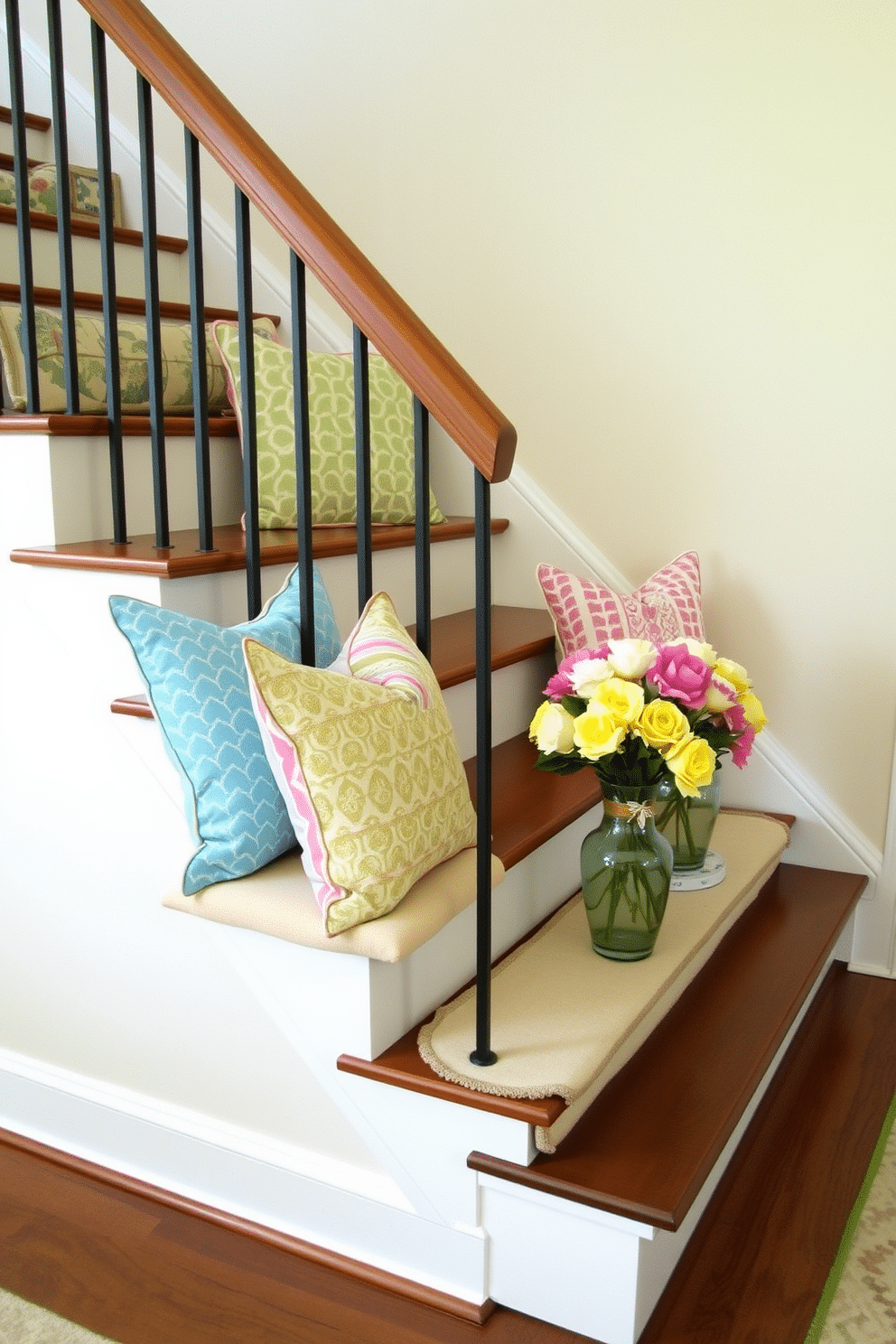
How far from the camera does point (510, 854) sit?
1.76 meters

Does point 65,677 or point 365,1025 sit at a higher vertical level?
point 65,677

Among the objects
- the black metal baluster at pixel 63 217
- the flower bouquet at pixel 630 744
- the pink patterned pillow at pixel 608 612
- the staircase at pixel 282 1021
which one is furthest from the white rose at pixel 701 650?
the black metal baluster at pixel 63 217

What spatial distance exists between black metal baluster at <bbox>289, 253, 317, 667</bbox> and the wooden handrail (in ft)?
0.32

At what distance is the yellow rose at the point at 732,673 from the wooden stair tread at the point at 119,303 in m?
1.11

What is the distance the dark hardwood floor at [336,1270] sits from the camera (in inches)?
60.2

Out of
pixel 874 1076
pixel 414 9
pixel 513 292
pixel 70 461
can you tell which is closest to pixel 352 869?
pixel 70 461

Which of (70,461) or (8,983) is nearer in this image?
(70,461)

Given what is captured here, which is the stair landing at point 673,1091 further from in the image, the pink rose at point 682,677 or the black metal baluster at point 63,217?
the black metal baluster at point 63,217

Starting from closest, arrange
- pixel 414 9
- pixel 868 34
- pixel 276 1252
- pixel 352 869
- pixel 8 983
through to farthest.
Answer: pixel 352 869 → pixel 276 1252 → pixel 8 983 → pixel 868 34 → pixel 414 9

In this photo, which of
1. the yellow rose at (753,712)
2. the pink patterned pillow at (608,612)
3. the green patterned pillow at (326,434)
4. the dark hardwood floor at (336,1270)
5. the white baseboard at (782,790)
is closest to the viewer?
the dark hardwood floor at (336,1270)

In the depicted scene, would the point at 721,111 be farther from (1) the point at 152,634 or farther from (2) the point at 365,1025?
(2) the point at 365,1025

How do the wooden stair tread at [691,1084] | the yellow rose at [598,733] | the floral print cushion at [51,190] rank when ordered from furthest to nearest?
the floral print cushion at [51,190] → the yellow rose at [598,733] → the wooden stair tread at [691,1084]

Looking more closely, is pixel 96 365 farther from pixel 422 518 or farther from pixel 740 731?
pixel 740 731

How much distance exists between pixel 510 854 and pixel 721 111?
5.36 ft
